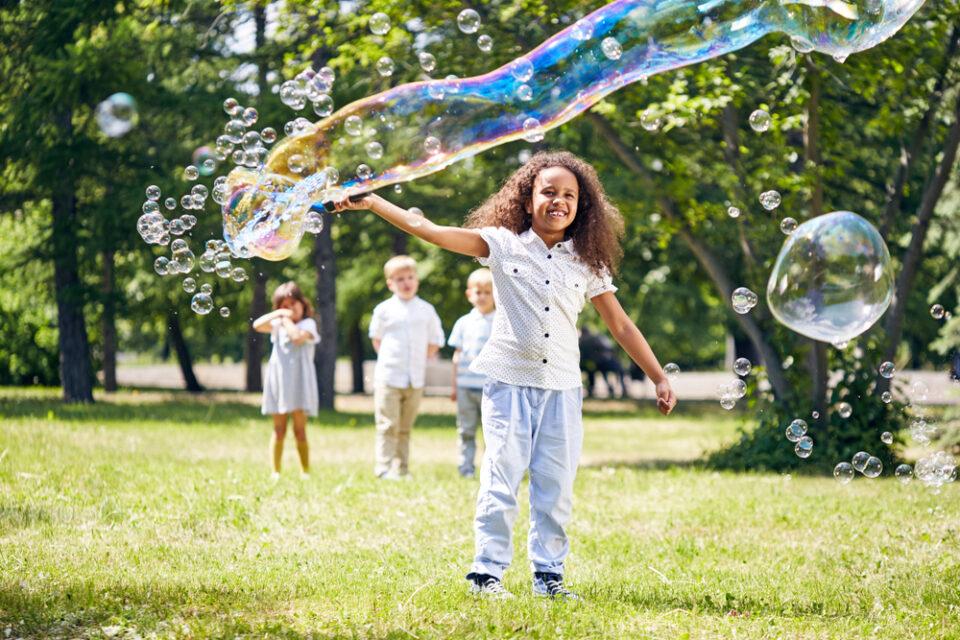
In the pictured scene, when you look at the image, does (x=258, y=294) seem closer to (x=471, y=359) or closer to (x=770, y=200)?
(x=471, y=359)

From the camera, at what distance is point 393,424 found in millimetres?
8820

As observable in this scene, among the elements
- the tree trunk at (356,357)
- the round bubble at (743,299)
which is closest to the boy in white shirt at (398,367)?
the round bubble at (743,299)

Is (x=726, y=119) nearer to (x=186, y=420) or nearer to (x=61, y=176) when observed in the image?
(x=186, y=420)

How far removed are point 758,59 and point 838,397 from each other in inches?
152

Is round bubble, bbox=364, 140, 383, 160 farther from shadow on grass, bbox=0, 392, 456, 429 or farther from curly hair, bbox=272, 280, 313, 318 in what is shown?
shadow on grass, bbox=0, 392, 456, 429

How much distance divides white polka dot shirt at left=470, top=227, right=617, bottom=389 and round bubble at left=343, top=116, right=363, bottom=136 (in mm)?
823

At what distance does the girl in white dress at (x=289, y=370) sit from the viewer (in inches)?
325

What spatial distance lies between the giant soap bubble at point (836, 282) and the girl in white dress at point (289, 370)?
4073mm

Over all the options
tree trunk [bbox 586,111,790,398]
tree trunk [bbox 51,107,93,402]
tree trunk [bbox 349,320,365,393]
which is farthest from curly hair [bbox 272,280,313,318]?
tree trunk [bbox 349,320,365,393]

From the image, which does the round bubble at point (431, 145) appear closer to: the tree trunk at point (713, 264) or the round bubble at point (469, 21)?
the round bubble at point (469, 21)

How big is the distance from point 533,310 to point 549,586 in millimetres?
1186

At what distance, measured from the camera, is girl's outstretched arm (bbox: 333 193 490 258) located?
166 inches

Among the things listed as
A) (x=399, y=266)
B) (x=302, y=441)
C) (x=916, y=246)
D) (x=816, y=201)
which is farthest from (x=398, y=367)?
(x=916, y=246)

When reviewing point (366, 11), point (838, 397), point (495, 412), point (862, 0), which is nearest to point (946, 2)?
point (838, 397)
